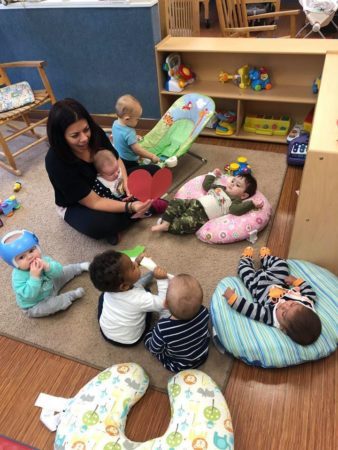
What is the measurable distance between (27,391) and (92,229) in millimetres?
924

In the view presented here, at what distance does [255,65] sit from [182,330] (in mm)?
2429

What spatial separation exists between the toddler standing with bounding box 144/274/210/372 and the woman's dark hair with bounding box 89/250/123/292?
0.72ft

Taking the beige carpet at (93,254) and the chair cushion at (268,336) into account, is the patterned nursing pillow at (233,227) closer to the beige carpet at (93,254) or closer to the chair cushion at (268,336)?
the beige carpet at (93,254)

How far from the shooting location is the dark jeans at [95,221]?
203 cm

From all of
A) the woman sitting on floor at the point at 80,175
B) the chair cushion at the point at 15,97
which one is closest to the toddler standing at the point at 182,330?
the woman sitting on floor at the point at 80,175

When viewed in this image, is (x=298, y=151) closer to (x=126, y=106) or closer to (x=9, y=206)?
(x=126, y=106)

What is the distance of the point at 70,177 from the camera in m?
1.87

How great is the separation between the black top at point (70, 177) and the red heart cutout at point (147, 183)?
283mm

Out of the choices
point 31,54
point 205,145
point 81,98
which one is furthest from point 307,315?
point 31,54

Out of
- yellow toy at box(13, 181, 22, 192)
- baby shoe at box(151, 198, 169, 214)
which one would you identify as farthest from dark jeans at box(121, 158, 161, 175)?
yellow toy at box(13, 181, 22, 192)

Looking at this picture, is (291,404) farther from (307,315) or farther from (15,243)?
(15,243)

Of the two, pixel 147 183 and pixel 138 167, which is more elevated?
pixel 147 183

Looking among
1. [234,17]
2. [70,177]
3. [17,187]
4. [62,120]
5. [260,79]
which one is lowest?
[17,187]

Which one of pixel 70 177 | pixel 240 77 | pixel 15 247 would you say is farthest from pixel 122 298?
pixel 240 77
